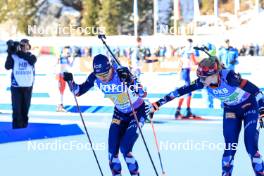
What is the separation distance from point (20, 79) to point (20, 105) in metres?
0.38

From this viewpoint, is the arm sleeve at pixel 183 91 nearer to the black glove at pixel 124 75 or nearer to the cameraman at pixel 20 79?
the black glove at pixel 124 75

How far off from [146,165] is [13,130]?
2.48 m

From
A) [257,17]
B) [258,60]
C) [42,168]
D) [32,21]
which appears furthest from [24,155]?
[32,21]

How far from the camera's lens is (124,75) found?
5.31m

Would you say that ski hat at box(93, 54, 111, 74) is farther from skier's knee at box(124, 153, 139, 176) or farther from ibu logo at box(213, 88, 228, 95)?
ibu logo at box(213, 88, 228, 95)

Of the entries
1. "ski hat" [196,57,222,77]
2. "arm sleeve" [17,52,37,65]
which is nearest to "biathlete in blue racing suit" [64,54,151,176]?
"ski hat" [196,57,222,77]

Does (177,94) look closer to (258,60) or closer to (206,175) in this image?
(206,175)

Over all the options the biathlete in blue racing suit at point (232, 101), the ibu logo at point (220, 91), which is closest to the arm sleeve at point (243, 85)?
the biathlete in blue racing suit at point (232, 101)

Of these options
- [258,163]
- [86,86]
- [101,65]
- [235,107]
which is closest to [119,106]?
[86,86]

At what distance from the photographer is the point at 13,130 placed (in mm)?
8469

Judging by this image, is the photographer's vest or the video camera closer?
Answer: the video camera

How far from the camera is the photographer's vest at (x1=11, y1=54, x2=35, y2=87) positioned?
9.05m

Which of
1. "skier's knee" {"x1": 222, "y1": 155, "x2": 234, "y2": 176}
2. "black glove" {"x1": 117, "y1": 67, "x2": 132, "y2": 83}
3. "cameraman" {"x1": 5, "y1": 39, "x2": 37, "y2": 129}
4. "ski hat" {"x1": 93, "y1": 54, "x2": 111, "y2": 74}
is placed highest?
"ski hat" {"x1": 93, "y1": 54, "x2": 111, "y2": 74}

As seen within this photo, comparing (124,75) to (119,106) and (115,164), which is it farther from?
(115,164)
